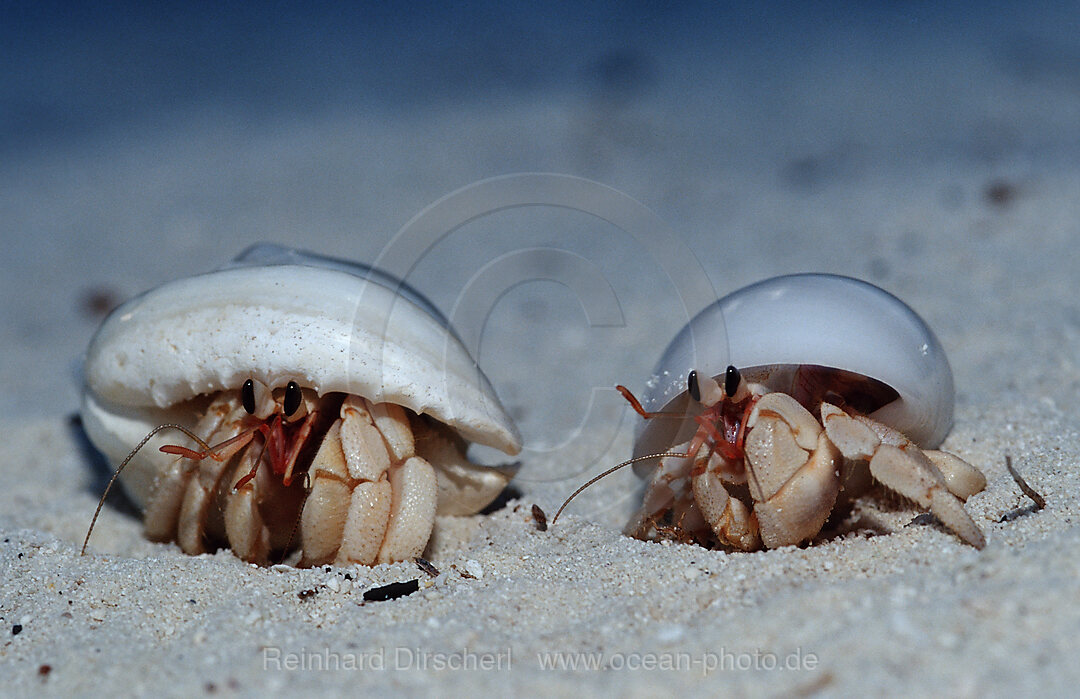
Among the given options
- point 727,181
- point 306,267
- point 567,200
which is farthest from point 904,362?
point 727,181

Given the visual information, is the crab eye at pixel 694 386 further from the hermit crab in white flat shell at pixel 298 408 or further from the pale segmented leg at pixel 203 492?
the pale segmented leg at pixel 203 492

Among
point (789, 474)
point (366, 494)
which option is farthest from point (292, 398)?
point (789, 474)

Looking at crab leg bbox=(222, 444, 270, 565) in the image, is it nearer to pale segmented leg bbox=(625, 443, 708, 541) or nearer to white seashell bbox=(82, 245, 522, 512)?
white seashell bbox=(82, 245, 522, 512)

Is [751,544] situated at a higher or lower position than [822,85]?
lower

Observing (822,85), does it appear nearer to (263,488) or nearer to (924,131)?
(924,131)

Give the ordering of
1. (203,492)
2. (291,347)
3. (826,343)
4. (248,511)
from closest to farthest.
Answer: (826,343) → (291,347) → (248,511) → (203,492)

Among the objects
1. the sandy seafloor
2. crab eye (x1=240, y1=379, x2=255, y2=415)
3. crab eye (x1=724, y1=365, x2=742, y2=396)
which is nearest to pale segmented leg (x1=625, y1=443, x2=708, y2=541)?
the sandy seafloor

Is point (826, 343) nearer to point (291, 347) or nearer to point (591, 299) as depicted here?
point (291, 347)
